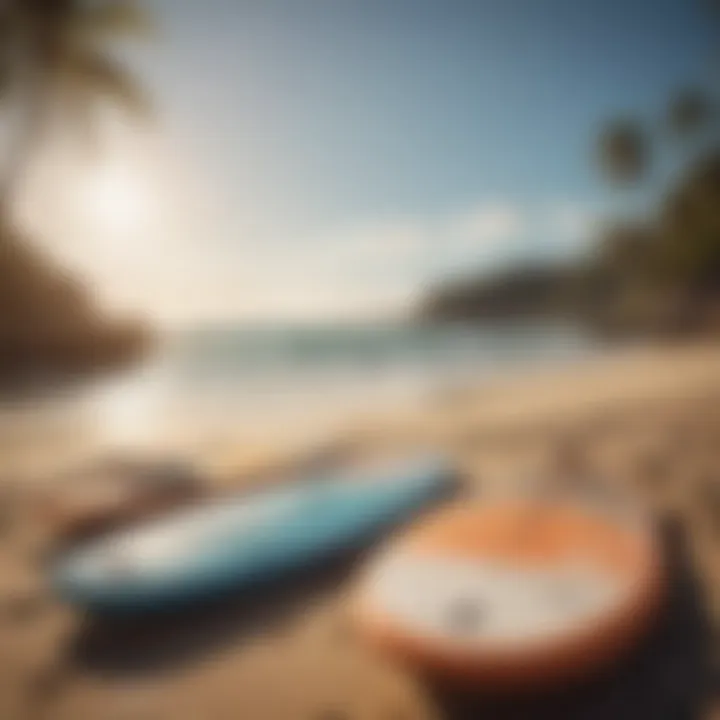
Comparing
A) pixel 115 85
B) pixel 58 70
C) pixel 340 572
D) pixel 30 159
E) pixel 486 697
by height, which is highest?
pixel 58 70

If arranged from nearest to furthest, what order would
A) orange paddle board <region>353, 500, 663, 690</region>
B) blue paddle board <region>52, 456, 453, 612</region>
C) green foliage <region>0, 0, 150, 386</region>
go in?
1. orange paddle board <region>353, 500, 663, 690</region>
2. blue paddle board <region>52, 456, 453, 612</region>
3. green foliage <region>0, 0, 150, 386</region>

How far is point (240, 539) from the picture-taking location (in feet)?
4.75

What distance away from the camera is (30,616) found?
1.36 meters

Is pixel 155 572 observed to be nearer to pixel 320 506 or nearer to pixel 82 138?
pixel 320 506

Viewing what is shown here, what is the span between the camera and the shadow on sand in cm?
110

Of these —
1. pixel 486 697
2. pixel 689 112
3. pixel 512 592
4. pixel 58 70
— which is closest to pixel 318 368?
pixel 512 592

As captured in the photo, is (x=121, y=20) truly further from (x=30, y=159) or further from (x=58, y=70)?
(x=58, y=70)

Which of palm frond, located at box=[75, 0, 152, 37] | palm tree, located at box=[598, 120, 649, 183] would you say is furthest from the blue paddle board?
palm frond, located at box=[75, 0, 152, 37]

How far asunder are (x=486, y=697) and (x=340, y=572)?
0.44 metres

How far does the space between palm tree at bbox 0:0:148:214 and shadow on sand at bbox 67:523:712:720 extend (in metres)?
0.96

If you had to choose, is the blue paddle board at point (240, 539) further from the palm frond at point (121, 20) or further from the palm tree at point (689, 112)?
the palm frond at point (121, 20)

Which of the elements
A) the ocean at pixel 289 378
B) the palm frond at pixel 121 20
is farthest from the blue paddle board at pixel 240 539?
the palm frond at pixel 121 20

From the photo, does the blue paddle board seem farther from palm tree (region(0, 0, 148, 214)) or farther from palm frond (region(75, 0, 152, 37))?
palm frond (region(75, 0, 152, 37))

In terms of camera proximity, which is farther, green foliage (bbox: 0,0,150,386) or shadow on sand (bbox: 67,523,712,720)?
green foliage (bbox: 0,0,150,386)
